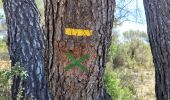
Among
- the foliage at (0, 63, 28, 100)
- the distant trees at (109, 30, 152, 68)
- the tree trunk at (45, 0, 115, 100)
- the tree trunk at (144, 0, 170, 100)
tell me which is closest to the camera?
the tree trunk at (45, 0, 115, 100)

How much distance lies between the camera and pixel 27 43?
4844 millimetres

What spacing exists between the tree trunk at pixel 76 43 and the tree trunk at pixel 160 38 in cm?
195

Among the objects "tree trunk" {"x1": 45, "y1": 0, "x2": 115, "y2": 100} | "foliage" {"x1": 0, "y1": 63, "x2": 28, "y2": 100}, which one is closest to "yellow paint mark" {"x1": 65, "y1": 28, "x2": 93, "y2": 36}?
"tree trunk" {"x1": 45, "y1": 0, "x2": 115, "y2": 100}

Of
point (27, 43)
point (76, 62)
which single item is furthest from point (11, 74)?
point (76, 62)

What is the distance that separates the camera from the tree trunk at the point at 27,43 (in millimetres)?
4695

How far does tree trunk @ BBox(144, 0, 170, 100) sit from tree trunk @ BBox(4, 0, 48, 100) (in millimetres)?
1331

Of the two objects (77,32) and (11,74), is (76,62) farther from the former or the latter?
(11,74)

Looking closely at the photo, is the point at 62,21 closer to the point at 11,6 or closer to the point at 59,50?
the point at 59,50

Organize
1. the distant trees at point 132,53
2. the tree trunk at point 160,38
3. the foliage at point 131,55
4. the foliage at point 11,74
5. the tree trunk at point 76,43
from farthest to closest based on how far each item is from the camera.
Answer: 1. the distant trees at point 132,53
2. the foliage at point 131,55
3. the tree trunk at point 160,38
4. the foliage at point 11,74
5. the tree trunk at point 76,43

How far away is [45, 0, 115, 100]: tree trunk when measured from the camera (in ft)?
8.76

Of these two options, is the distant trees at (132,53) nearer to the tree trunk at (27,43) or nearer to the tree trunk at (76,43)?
the tree trunk at (27,43)

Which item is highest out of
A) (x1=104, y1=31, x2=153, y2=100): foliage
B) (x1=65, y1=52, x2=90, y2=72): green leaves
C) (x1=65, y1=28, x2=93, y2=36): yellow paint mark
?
(x1=65, y1=28, x2=93, y2=36): yellow paint mark

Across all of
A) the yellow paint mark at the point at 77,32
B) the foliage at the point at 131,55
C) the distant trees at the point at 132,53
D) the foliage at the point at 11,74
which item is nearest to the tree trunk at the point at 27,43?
the foliage at the point at 11,74

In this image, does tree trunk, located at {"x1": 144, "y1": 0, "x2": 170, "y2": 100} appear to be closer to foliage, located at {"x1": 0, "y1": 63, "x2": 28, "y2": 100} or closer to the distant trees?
foliage, located at {"x1": 0, "y1": 63, "x2": 28, "y2": 100}
